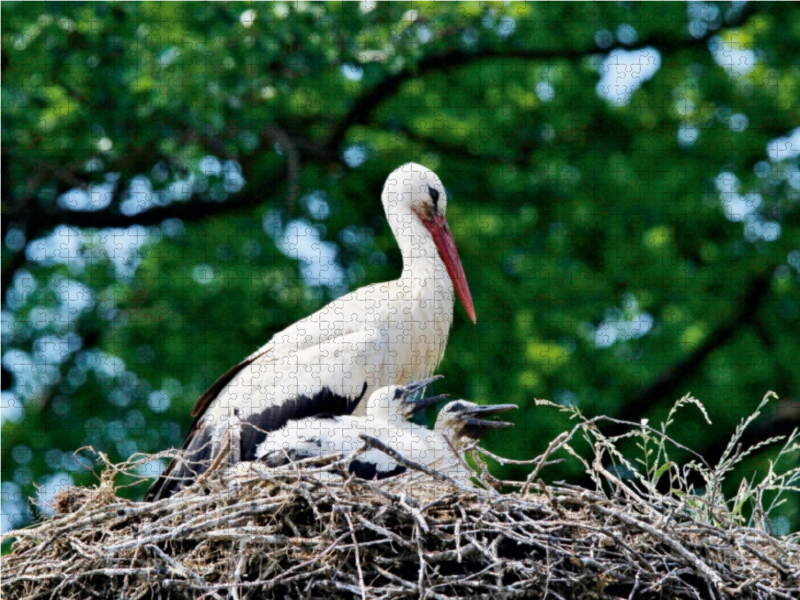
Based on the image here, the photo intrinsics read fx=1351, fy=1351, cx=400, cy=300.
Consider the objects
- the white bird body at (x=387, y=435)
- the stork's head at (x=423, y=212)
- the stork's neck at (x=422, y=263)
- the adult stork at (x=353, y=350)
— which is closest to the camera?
the white bird body at (x=387, y=435)

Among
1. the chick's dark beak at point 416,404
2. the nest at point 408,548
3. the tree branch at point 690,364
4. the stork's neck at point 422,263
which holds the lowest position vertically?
the tree branch at point 690,364

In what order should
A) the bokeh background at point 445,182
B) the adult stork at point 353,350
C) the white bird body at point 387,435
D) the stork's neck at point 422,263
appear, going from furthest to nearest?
the bokeh background at point 445,182
the stork's neck at point 422,263
the adult stork at point 353,350
the white bird body at point 387,435

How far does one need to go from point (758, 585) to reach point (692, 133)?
522 centimetres

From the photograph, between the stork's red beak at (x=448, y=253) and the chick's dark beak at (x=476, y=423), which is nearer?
the chick's dark beak at (x=476, y=423)

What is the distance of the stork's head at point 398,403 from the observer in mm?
4027

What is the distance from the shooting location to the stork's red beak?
16.0ft

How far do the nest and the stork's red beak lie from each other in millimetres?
1403

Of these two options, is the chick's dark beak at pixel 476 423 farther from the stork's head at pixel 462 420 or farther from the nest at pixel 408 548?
the nest at pixel 408 548

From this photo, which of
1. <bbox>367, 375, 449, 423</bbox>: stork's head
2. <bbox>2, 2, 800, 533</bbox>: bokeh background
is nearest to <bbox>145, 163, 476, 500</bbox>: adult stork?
<bbox>367, 375, 449, 423</bbox>: stork's head

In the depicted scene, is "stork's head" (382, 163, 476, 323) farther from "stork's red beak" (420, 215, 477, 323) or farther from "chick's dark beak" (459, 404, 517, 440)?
"chick's dark beak" (459, 404, 517, 440)

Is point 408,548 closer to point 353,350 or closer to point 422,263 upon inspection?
point 353,350

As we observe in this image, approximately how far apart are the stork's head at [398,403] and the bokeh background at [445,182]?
9.88 ft

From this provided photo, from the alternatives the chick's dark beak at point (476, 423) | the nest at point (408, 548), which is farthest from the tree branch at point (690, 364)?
the nest at point (408, 548)

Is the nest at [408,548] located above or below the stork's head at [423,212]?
below
